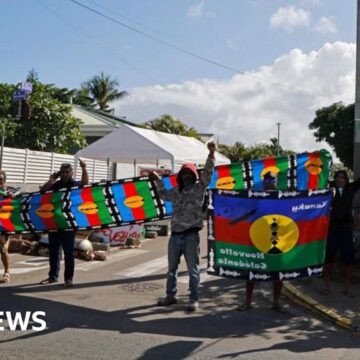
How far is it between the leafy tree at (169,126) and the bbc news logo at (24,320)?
38.8 meters

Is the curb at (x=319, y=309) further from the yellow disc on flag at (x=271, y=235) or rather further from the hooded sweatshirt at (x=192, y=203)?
the hooded sweatshirt at (x=192, y=203)

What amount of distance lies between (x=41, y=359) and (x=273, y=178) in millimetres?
5034

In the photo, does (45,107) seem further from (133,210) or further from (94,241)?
(133,210)

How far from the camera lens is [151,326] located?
6078 millimetres

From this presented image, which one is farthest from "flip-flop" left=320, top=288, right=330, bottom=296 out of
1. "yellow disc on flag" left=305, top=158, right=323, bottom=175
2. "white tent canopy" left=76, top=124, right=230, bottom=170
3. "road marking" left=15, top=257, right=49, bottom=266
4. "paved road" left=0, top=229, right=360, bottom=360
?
"white tent canopy" left=76, top=124, right=230, bottom=170

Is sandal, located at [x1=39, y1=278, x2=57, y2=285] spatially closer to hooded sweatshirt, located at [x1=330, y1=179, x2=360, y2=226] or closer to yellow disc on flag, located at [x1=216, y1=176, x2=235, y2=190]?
yellow disc on flag, located at [x1=216, y1=176, x2=235, y2=190]

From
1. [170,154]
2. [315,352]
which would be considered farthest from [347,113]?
[315,352]

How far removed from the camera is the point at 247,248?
267 inches

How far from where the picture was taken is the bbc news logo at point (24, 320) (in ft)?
19.0

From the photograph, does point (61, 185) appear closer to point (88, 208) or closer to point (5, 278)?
point (88, 208)

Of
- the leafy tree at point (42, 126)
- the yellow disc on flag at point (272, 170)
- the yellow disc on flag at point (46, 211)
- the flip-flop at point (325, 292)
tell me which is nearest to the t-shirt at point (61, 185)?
the yellow disc on flag at point (46, 211)

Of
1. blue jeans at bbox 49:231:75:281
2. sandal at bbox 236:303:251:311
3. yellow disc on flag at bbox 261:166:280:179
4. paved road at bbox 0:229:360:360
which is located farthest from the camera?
yellow disc on flag at bbox 261:166:280:179

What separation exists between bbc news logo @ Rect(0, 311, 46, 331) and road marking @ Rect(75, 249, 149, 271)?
10.3ft

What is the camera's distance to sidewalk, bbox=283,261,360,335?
6.51 meters
